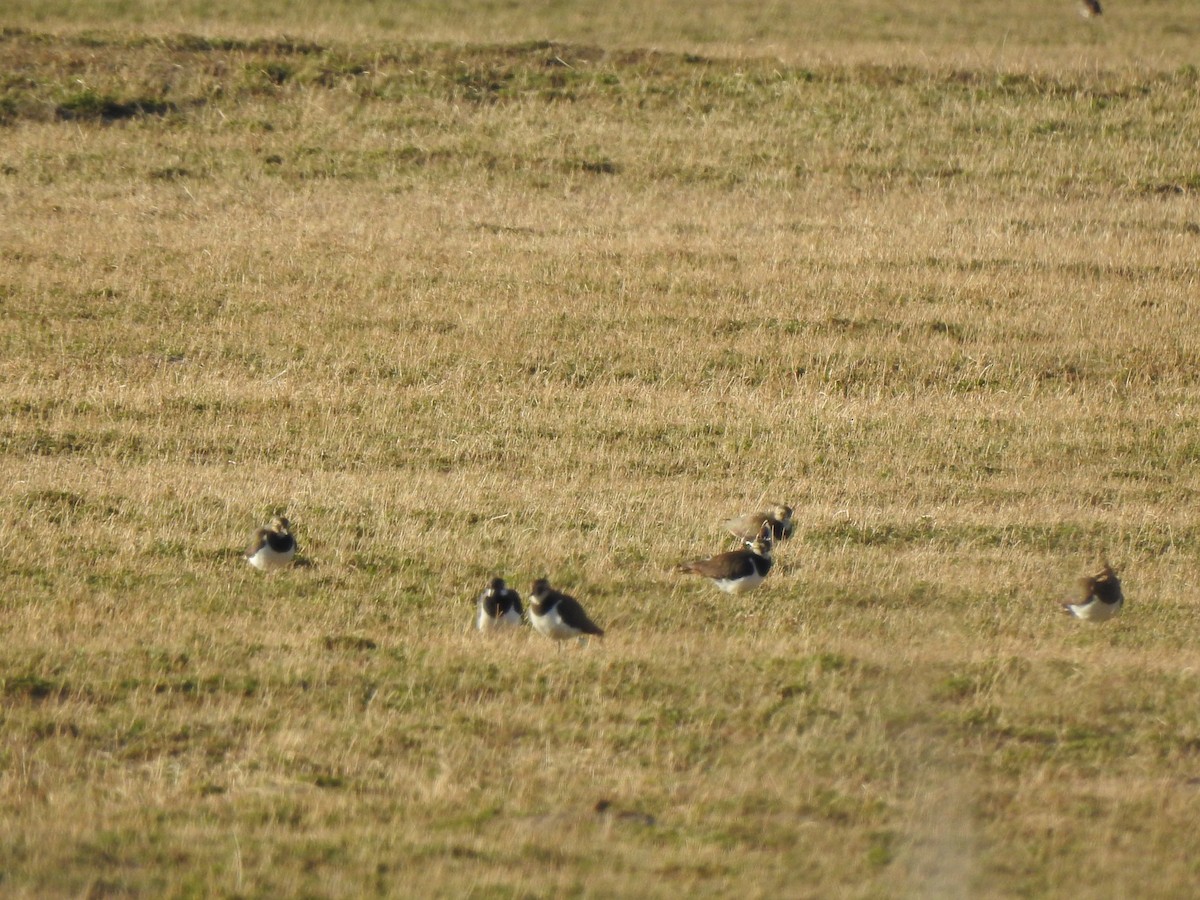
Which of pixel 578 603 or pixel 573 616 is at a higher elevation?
pixel 578 603

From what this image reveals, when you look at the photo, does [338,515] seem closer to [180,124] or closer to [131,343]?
[131,343]

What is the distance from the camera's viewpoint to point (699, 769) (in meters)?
8.75

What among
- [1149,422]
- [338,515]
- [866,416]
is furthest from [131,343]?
[1149,422]

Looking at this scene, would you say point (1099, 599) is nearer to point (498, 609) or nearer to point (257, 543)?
point (498, 609)

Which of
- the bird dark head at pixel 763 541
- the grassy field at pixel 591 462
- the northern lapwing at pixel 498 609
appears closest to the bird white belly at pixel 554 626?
the grassy field at pixel 591 462

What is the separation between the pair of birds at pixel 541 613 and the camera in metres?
10.7

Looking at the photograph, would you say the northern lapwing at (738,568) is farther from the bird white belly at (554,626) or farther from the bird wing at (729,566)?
the bird white belly at (554,626)

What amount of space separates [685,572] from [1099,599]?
332 centimetres

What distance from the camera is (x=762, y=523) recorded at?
44.3ft

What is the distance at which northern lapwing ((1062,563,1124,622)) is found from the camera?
11.3 m

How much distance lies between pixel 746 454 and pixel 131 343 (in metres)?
9.56

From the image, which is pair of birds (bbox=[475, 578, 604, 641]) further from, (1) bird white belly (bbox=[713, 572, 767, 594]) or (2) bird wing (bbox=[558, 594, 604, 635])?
(1) bird white belly (bbox=[713, 572, 767, 594])

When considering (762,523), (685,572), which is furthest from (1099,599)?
(685,572)

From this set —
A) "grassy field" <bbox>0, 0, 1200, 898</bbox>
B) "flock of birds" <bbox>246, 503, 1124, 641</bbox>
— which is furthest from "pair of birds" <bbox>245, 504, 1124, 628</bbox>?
"grassy field" <bbox>0, 0, 1200, 898</bbox>
